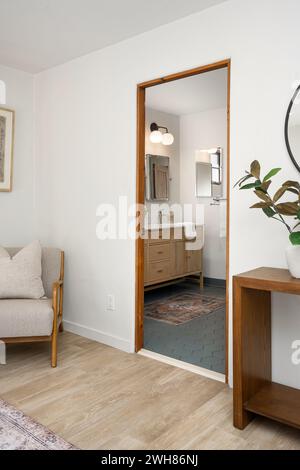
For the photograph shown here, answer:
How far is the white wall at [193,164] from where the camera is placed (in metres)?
5.62

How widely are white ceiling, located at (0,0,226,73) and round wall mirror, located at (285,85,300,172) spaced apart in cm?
88

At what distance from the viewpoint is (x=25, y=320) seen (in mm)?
2660

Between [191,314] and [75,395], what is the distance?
2020mm

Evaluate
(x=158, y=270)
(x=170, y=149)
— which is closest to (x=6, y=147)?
(x=158, y=270)

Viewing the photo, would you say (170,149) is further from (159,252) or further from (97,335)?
(97,335)

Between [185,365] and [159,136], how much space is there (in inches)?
137

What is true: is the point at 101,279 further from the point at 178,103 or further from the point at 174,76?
the point at 178,103

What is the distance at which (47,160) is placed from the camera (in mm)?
3785

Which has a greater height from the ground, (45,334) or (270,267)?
(270,267)

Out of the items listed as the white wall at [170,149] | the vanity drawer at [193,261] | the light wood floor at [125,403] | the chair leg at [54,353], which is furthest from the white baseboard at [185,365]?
the white wall at [170,149]

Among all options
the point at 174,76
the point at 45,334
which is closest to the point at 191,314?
the point at 45,334

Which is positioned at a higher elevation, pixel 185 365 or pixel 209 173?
pixel 209 173

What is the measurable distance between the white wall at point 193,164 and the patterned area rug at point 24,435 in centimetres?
405

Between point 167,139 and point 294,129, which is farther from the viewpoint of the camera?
point 167,139
